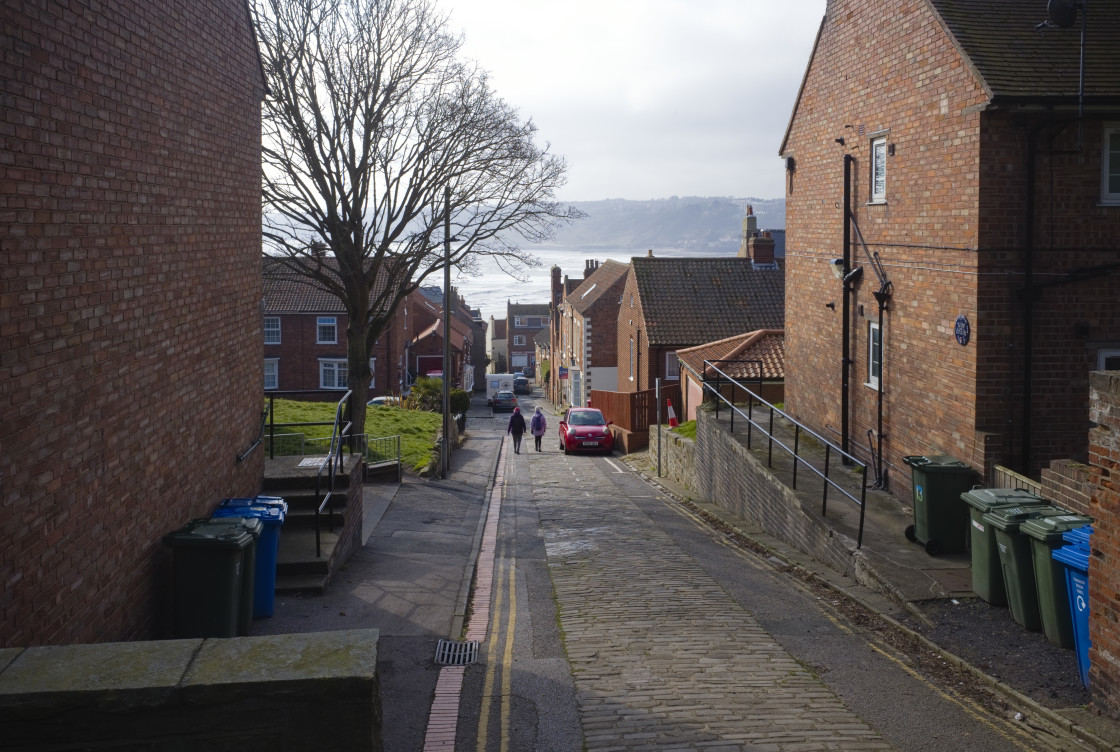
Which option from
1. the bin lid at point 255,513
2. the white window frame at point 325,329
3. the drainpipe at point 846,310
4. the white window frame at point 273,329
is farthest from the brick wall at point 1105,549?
the white window frame at point 273,329

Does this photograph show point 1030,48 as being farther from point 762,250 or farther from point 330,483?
point 762,250

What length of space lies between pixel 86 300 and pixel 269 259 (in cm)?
1827

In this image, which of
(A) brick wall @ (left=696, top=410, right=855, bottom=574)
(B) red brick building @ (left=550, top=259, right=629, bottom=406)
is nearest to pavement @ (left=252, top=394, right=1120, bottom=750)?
(A) brick wall @ (left=696, top=410, right=855, bottom=574)

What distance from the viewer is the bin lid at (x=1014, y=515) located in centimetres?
909

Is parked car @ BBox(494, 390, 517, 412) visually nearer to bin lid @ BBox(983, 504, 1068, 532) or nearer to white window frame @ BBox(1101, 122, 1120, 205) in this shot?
white window frame @ BBox(1101, 122, 1120, 205)

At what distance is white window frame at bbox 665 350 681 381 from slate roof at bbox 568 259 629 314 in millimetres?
19617

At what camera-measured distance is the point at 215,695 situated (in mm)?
4336

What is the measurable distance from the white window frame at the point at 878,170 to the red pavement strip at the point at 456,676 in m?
8.35

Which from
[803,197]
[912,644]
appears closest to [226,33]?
[912,644]

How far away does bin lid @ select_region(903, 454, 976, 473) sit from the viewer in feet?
38.7

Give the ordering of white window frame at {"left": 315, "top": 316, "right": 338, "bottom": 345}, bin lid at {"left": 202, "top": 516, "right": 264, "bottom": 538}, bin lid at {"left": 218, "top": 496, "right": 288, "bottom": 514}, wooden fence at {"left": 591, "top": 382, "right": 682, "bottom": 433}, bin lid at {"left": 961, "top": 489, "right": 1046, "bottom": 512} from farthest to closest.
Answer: white window frame at {"left": 315, "top": 316, "right": 338, "bottom": 345}, wooden fence at {"left": 591, "top": 382, "right": 682, "bottom": 433}, bin lid at {"left": 218, "top": 496, "right": 288, "bottom": 514}, bin lid at {"left": 961, "top": 489, "right": 1046, "bottom": 512}, bin lid at {"left": 202, "top": 516, "right": 264, "bottom": 538}

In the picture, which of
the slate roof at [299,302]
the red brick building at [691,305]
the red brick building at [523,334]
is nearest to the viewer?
the red brick building at [691,305]

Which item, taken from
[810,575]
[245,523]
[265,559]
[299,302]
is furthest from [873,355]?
[299,302]

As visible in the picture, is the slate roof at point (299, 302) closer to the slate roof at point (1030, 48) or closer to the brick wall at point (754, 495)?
the brick wall at point (754, 495)
